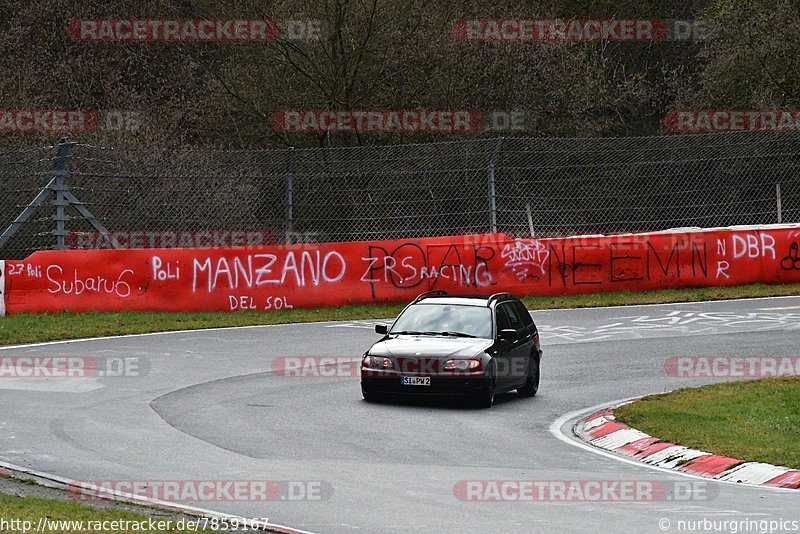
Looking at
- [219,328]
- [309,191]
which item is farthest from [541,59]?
[219,328]

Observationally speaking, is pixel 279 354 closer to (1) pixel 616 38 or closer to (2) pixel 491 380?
(2) pixel 491 380

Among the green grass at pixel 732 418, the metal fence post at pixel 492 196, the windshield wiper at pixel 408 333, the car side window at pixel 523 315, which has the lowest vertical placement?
the green grass at pixel 732 418

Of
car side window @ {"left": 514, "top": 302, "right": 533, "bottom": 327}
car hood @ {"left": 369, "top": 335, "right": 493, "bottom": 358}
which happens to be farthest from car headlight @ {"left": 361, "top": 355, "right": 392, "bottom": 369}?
car side window @ {"left": 514, "top": 302, "right": 533, "bottom": 327}

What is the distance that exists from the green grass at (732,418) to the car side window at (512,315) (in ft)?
7.37

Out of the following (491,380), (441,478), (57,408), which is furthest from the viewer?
(491,380)

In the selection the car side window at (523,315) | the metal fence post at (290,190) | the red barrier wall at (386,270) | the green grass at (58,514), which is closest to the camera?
the green grass at (58,514)

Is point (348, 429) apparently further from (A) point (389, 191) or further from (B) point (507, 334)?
(A) point (389, 191)

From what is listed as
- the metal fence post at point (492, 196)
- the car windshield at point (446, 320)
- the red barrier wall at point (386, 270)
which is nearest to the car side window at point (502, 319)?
the car windshield at point (446, 320)

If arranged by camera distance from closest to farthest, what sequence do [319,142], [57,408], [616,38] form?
[57,408], [319,142], [616,38]

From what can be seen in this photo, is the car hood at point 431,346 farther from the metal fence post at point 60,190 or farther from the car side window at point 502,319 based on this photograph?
the metal fence post at point 60,190

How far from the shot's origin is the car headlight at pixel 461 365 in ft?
50.6

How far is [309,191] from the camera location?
2522cm

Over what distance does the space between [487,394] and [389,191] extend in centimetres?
1051

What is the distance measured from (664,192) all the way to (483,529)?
18741 millimetres
